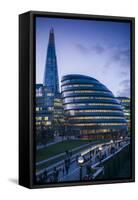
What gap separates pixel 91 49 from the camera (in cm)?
1130

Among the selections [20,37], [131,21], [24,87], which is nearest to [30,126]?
[24,87]

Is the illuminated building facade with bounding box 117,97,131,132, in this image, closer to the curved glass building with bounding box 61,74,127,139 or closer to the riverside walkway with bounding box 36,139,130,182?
the curved glass building with bounding box 61,74,127,139

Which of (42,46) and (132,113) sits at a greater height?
(42,46)

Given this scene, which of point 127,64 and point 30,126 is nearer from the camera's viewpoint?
point 30,126

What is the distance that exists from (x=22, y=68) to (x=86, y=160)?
1.60 meters

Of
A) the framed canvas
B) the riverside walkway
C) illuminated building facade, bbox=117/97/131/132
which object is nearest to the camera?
the framed canvas

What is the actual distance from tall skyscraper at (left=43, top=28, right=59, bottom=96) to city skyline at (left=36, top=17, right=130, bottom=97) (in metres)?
0.06

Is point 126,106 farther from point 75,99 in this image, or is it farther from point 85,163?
point 85,163

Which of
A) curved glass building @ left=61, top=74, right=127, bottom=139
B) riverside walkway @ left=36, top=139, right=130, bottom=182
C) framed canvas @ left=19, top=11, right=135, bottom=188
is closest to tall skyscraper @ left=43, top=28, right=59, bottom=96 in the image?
framed canvas @ left=19, top=11, right=135, bottom=188

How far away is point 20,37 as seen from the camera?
11242 millimetres

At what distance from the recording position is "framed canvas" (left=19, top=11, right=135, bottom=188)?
10953 mm

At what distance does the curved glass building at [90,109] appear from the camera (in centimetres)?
1120

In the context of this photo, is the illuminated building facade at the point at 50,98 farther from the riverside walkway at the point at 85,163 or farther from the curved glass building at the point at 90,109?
the riverside walkway at the point at 85,163

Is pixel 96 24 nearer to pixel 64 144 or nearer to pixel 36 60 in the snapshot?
pixel 36 60
